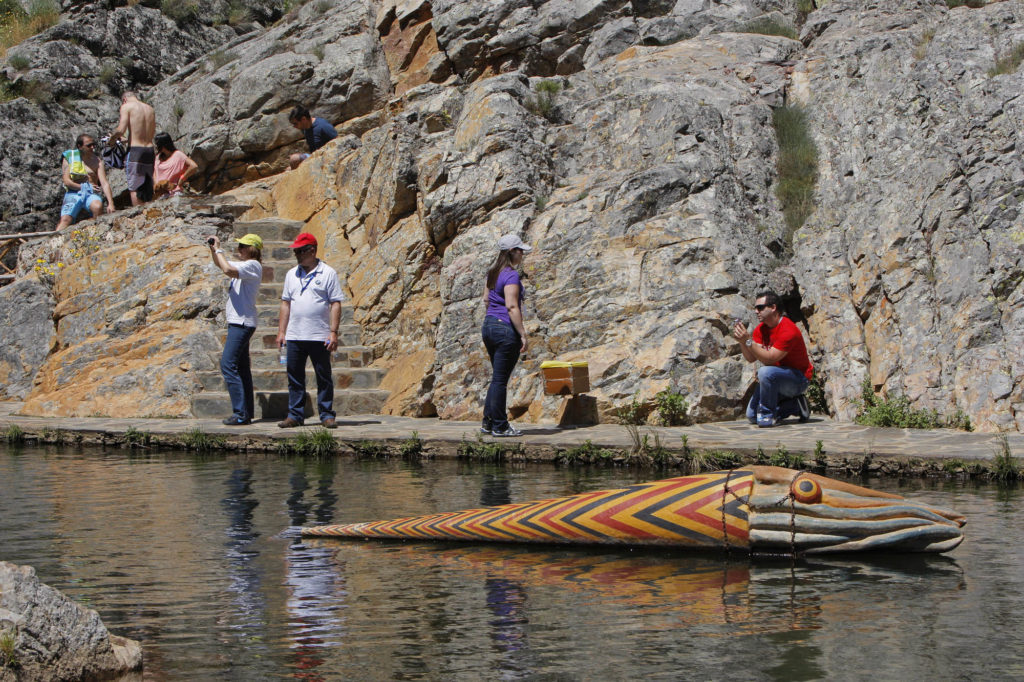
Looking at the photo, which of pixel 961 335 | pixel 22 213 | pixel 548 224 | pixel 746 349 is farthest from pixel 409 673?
pixel 22 213

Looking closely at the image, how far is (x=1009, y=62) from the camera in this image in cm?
1389

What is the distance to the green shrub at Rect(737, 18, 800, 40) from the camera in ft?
58.3

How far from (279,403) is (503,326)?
386 cm

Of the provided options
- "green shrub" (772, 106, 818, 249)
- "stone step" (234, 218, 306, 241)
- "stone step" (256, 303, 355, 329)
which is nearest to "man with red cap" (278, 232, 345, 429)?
"stone step" (256, 303, 355, 329)

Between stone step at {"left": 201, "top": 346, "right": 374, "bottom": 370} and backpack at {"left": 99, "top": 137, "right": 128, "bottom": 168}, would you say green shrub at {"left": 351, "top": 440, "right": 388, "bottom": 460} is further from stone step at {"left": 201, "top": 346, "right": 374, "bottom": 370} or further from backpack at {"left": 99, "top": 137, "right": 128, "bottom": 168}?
backpack at {"left": 99, "top": 137, "right": 128, "bottom": 168}

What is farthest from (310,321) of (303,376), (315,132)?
(315,132)

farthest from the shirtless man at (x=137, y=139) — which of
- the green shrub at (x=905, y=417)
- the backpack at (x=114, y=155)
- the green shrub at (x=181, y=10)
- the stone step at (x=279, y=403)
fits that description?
the green shrub at (x=905, y=417)

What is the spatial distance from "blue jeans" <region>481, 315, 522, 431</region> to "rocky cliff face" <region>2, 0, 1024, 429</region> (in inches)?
57.0

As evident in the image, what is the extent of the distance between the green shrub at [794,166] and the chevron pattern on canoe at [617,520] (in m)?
8.26

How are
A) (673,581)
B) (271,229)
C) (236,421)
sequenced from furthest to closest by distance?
(271,229) < (236,421) < (673,581)

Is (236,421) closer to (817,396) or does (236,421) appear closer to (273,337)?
(273,337)

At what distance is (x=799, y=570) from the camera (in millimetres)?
6047

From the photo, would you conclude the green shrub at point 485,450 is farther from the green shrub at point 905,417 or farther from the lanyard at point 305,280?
the green shrub at point 905,417

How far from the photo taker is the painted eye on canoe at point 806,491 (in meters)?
6.10
